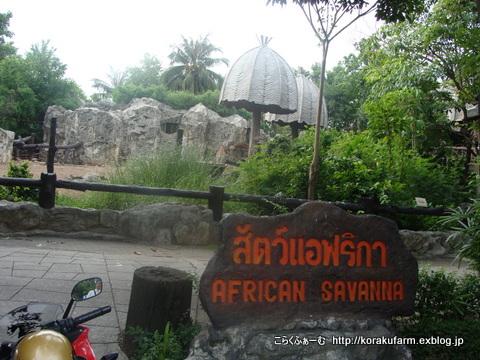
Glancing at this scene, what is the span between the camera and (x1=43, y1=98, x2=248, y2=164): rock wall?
15.9 meters

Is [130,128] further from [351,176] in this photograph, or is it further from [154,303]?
[154,303]

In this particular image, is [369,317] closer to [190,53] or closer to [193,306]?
[193,306]

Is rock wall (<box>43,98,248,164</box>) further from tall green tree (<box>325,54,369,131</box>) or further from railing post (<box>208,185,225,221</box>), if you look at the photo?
tall green tree (<box>325,54,369,131</box>)

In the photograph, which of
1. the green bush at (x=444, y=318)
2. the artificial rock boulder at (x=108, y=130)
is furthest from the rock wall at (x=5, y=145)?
the green bush at (x=444, y=318)

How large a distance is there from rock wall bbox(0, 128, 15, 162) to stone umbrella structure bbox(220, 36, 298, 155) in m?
7.91

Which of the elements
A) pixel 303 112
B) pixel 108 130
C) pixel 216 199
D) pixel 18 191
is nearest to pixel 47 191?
pixel 216 199

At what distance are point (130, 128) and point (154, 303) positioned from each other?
15.8m

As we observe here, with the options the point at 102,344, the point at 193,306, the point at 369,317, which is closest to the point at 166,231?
the point at 193,306

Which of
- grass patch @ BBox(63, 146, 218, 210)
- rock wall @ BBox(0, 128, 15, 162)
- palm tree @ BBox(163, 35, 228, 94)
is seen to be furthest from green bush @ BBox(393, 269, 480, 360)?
palm tree @ BBox(163, 35, 228, 94)

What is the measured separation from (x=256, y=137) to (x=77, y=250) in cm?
644

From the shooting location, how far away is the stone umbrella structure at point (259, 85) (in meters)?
10.2

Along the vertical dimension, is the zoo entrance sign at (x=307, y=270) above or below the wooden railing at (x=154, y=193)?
below

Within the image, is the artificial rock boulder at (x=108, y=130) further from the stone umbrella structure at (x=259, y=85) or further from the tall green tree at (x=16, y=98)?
the tall green tree at (x=16, y=98)

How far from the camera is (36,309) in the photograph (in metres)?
1.42
